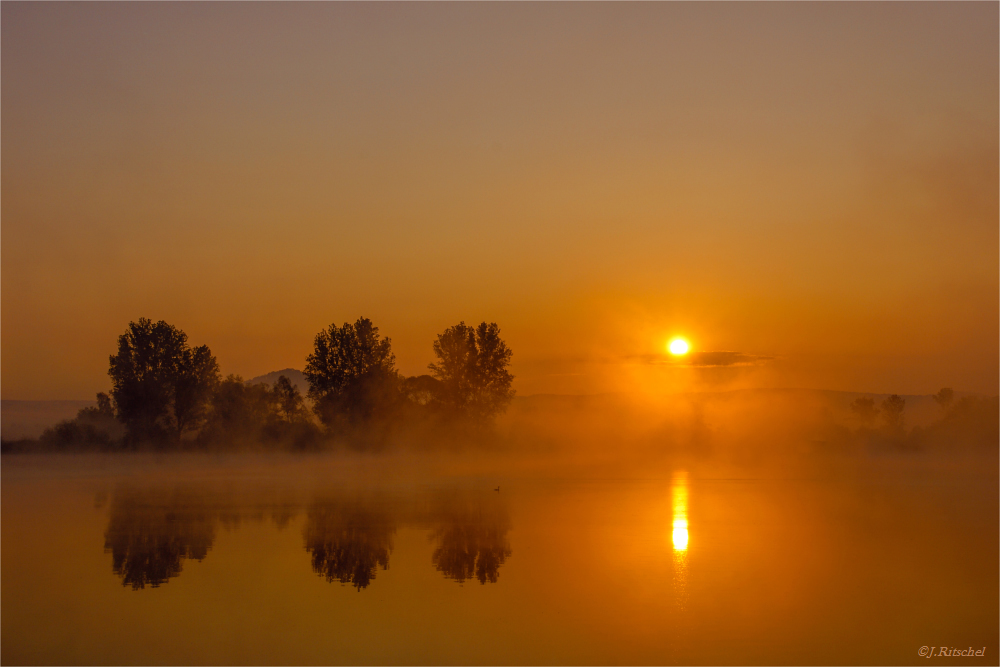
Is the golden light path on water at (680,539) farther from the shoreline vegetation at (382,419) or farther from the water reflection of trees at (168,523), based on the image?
the shoreline vegetation at (382,419)

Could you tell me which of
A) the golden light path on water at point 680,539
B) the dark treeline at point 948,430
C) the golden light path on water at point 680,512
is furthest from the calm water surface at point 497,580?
the dark treeline at point 948,430

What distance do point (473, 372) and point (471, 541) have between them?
43.5m

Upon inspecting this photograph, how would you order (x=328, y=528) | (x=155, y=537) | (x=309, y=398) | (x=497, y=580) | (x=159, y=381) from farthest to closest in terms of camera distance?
(x=309, y=398) < (x=159, y=381) < (x=328, y=528) < (x=155, y=537) < (x=497, y=580)

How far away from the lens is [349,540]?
1955 centimetres

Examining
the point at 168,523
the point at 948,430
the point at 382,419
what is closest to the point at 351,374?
the point at 382,419

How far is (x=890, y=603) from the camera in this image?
13.7m

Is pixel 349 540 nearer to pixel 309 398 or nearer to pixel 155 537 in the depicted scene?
pixel 155 537

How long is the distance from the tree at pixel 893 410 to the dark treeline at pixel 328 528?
213 ft

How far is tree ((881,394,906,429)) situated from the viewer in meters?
83.1

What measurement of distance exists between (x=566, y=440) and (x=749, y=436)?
63.6 feet

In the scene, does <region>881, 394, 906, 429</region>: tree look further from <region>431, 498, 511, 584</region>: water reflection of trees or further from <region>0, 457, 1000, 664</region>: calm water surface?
<region>431, 498, 511, 584</region>: water reflection of trees

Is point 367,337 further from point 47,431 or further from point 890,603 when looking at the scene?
point 890,603

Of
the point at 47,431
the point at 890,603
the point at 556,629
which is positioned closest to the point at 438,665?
the point at 556,629

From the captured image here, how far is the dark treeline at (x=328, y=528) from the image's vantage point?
16344 millimetres
